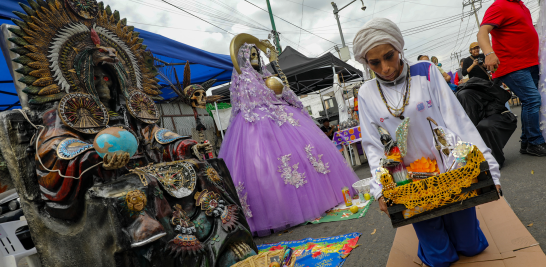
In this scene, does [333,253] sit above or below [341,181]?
below

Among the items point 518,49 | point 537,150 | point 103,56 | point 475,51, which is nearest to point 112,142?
point 103,56

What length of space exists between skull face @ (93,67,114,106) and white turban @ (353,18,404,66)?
245 cm

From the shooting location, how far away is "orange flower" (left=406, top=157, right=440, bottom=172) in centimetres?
165

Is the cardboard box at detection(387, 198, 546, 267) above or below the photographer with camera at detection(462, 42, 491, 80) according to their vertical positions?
below

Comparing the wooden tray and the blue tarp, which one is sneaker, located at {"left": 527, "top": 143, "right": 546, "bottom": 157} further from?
the blue tarp

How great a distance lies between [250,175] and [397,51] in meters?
2.30

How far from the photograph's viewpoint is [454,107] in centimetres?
159

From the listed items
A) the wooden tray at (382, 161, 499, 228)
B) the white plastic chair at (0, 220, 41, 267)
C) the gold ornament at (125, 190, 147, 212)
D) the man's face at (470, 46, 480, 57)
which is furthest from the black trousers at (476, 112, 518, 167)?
the white plastic chair at (0, 220, 41, 267)

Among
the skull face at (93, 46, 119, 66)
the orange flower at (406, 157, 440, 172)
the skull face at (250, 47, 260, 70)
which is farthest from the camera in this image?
the skull face at (250, 47, 260, 70)

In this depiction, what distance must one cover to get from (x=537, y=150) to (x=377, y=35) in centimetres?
345

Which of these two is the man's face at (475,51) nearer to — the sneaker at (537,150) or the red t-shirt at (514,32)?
the red t-shirt at (514,32)

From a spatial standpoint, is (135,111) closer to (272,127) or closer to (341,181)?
(272,127)

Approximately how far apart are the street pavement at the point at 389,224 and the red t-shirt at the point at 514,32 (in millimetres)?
1180

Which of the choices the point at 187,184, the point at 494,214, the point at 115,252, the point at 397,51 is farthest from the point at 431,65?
the point at 115,252
